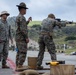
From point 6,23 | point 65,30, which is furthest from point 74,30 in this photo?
point 6,23

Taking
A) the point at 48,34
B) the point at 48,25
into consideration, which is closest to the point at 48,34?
the point at 48,34

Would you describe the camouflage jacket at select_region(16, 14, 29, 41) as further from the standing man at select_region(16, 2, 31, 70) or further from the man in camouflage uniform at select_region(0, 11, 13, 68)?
the man in camouflage uniform at select_region(0, 11, 13, 68)

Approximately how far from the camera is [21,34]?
13.6 m

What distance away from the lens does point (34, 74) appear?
7465 mm

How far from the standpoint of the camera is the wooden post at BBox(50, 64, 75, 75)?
10.3 m

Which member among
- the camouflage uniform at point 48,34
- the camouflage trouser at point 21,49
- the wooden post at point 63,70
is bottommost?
the wooden post at point 63,70

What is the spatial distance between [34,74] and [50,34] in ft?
22.3

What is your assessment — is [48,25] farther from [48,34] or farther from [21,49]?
[21,49]

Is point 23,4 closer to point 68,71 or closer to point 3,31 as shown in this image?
point 3,31

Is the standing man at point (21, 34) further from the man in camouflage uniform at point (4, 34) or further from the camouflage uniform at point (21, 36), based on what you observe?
the man in camouflage uniform at point (4, 34)

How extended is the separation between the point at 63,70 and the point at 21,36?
3474mm

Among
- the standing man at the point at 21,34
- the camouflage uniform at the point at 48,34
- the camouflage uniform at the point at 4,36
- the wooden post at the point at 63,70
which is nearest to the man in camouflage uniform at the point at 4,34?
the camouflage uniform at the point at 4,36

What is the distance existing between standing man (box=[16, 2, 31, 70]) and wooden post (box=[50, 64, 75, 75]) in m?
3.07

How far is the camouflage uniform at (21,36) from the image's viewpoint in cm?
1341
